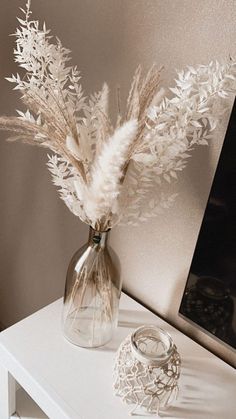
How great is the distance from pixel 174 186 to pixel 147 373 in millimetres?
396

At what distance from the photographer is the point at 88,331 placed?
1.04 m

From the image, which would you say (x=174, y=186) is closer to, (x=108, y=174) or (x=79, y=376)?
(x=108, y=174)

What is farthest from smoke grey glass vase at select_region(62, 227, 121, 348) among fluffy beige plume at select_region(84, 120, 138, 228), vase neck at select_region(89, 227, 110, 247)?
fluffy beige plume at select_region(84, 120, 138, 228)

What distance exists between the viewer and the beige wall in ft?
2.88

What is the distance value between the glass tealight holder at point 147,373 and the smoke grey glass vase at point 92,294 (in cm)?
12

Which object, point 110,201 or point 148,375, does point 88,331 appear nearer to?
point 148,375

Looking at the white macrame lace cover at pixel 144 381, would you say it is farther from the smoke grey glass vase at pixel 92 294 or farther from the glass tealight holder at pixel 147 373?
the smoke grey glass vase at pixel 92 294

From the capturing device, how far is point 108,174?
2.47 ft

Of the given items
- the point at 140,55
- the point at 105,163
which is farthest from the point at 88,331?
the point at 140,55

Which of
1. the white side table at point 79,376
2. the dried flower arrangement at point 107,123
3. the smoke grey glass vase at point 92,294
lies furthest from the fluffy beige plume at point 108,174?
the white side table at point 79,376

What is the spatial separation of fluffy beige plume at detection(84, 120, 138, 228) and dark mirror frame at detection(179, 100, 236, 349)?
0.18 m

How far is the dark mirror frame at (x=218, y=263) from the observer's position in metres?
0.82

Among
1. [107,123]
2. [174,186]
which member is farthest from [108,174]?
[174,186]

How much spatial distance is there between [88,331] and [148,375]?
0.22m
